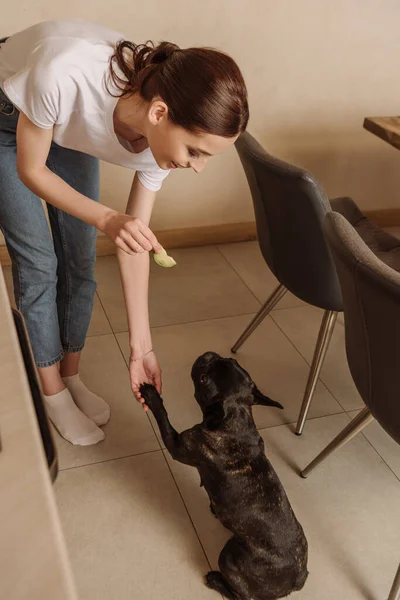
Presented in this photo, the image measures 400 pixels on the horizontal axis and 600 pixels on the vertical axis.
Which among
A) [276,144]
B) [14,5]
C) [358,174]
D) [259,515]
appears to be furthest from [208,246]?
[259,515]

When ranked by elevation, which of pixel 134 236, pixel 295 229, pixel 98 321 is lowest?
pixel 98 321

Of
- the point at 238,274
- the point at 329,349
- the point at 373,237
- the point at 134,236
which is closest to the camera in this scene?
the point at 134,236

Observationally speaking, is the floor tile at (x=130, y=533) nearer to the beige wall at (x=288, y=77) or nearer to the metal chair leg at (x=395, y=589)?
the metal chair leg at (x=395, y=589)

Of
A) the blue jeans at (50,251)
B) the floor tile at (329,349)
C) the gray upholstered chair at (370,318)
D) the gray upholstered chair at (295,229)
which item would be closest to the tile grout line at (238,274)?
the floor tile at (329,349)

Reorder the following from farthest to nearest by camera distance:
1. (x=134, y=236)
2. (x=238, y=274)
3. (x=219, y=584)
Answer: (x=238, y=274)
(x=219, y=584)
(x=134, y=236)

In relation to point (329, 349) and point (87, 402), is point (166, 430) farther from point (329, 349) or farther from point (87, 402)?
point (329, 349)

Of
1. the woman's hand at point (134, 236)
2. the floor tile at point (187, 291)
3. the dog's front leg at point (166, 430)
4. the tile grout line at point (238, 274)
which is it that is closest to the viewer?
the woman's hand at point (134, 236)

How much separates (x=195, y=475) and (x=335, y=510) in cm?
39

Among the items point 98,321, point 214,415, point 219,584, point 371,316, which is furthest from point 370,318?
point 98,321

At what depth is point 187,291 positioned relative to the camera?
239 centimetres

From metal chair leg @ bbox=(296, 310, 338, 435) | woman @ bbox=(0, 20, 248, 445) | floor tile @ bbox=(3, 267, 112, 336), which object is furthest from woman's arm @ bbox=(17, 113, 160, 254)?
floor tile @ bbox=(3, 267, 112, 336)

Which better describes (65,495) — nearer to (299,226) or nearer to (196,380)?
(196,380)

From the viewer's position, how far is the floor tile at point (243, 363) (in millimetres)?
1840

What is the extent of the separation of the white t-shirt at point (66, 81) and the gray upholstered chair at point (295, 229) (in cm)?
38
